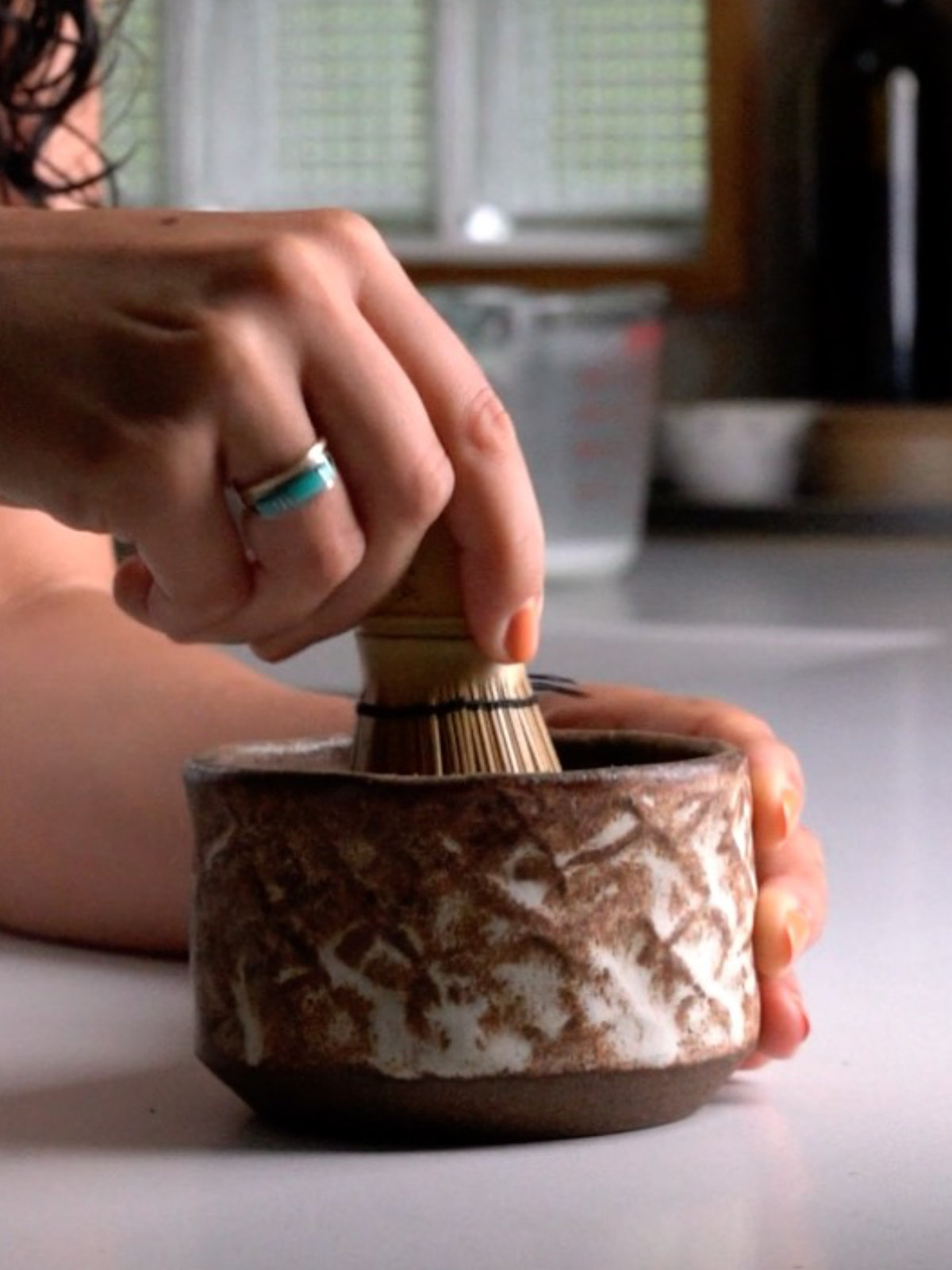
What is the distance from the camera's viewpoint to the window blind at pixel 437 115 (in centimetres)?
295

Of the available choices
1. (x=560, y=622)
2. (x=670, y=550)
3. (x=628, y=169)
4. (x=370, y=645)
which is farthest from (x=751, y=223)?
(x=370, y=645)

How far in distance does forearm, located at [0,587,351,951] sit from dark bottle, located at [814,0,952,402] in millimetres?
1664

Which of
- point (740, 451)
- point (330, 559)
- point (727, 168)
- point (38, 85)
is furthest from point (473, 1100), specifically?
point (727, 168)

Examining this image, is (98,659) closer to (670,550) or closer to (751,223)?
(670,550)

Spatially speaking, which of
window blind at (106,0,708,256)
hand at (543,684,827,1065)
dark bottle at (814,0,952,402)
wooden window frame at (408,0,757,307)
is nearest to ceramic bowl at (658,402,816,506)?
dark bottle at (814,0,952,402)

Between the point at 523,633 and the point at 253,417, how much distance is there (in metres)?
0.09

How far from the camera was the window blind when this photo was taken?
2945 millimetres

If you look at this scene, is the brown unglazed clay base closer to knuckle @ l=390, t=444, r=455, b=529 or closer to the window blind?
knuckle @ l=390, t=444, r=455, b=529

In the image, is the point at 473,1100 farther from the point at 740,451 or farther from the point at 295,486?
the point at 740,451

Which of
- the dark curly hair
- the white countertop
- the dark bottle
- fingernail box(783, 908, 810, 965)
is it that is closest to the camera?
the white countertop

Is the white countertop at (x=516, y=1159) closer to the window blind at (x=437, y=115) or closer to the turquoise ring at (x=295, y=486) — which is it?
the turquoise ring at (x=295, y=486)

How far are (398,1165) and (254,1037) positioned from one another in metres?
0.05

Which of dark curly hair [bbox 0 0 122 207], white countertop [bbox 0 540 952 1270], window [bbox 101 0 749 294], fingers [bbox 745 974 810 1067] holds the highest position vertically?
window [bbox 101 0 749 294]

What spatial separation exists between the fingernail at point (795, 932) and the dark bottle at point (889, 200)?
1910mm
